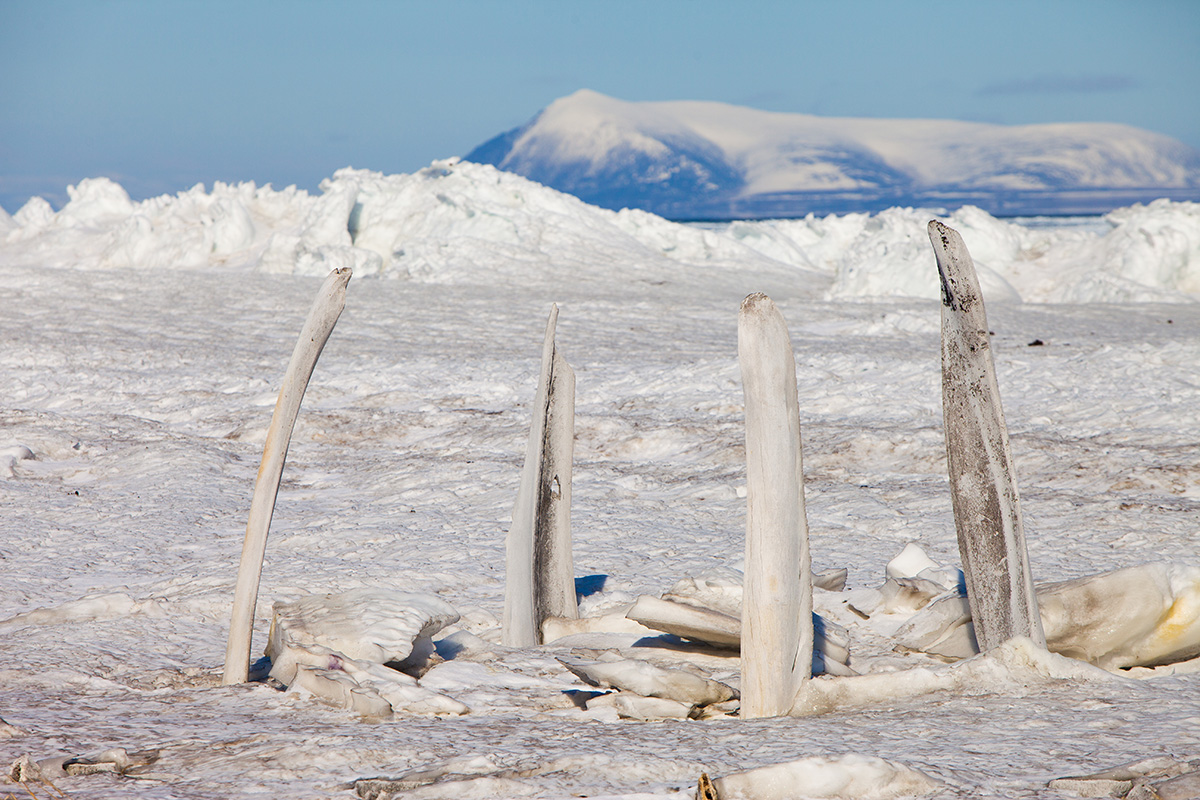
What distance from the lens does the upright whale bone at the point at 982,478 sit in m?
2.85

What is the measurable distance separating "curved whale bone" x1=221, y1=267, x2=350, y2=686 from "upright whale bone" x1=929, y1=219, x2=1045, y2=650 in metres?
1.81

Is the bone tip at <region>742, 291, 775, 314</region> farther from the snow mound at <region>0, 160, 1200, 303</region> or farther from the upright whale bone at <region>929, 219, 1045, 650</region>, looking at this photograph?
the snow mound at <region>0, 160, 1200, 303</region>

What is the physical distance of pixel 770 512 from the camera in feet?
8.89

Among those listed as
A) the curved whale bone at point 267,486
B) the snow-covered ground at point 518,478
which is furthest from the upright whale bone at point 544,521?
the curved whale bone at point 267,486

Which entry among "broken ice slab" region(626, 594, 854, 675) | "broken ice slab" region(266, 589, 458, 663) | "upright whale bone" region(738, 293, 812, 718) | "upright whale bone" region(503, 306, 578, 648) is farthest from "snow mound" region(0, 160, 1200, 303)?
"upright whale bone" region(738, 293, 812, 718)

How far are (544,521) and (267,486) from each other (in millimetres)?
1094

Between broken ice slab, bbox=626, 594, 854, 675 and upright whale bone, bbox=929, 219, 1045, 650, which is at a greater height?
upright whale bone, bbox=929, 219, 1045, 650

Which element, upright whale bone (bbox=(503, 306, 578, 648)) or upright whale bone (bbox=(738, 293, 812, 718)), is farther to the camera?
upright whale bone (bbox=(503, 306, 578, 648))

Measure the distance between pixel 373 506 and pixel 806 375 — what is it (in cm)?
458

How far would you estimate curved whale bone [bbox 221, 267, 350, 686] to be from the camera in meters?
2.98

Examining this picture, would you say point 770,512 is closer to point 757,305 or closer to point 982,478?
point 757,305

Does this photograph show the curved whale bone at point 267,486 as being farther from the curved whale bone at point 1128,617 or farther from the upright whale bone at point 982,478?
the curved whale bone at point 1128,617

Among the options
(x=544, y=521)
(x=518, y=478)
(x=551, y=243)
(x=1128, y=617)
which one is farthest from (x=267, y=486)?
(x=551, y=243)

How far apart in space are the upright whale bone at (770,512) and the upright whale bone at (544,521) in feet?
3.11
